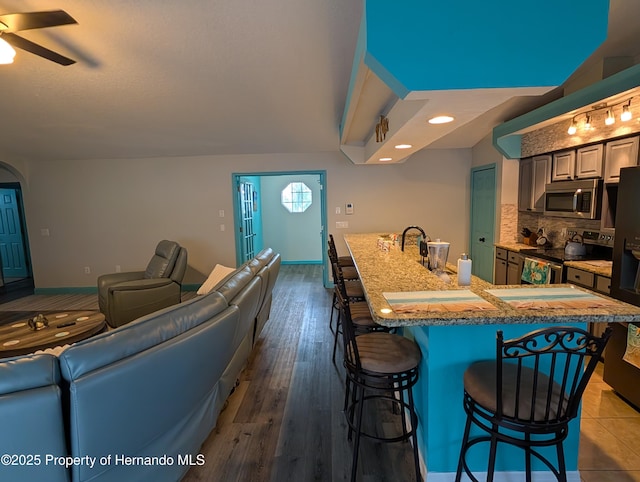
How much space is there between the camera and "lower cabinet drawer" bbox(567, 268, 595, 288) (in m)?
2.80

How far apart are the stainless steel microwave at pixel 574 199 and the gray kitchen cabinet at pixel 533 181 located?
6.0 inches

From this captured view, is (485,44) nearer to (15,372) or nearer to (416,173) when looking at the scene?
(15,372)

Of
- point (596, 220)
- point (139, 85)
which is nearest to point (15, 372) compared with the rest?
point (139, 85)

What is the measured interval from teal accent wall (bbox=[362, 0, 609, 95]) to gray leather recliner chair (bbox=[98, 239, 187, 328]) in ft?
12.5

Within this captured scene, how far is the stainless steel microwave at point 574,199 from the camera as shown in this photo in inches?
123

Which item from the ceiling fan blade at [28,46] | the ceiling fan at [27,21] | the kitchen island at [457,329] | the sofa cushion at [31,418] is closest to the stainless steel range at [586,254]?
the kitchen island at [457,329]

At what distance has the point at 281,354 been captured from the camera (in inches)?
129

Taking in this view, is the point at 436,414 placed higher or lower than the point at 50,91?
lower

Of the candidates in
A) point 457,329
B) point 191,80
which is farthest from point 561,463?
point 191,80

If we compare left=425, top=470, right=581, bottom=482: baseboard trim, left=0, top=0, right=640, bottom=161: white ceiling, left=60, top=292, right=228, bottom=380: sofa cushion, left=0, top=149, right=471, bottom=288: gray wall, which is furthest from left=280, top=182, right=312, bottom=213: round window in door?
left=425, top=470, right=581, bottom=482: baseboard trim

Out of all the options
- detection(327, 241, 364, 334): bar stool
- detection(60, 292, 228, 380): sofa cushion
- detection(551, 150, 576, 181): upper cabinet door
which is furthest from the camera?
detection(551, 150, 576, 181): upper cabinet door

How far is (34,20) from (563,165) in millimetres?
4635

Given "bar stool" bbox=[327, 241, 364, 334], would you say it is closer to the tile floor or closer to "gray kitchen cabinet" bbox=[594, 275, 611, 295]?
the tile floor

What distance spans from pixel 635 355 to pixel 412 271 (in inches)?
61.4
